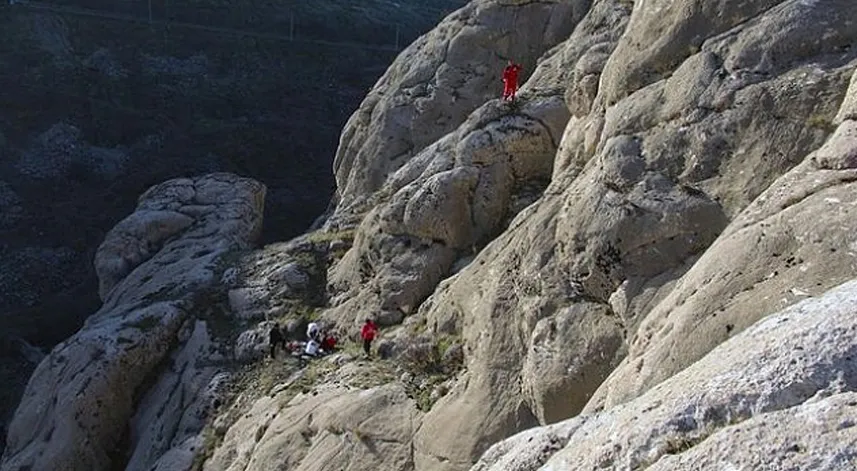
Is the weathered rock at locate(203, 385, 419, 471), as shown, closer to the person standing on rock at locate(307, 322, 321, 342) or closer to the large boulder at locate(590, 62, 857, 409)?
the person standing on rock at locate(307, 322, 321, 342)

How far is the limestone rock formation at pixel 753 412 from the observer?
291 inches

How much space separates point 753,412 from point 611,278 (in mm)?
8089

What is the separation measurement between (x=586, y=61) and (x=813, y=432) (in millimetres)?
17501

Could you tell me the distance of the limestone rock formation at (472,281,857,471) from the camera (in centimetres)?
740

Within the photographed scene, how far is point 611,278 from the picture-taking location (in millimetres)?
16141

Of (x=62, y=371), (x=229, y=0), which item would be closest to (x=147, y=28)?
(x=229, y=0)

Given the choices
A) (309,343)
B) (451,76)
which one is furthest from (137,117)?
(309,343)

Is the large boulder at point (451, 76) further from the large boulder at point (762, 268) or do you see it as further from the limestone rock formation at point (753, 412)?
the limestone rock formation at point (753, 412)

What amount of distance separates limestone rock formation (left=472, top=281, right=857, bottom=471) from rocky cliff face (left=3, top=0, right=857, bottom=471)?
0.08 feet

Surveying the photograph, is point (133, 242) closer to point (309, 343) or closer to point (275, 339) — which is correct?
point (275, 339)

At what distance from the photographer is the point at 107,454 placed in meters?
25.4

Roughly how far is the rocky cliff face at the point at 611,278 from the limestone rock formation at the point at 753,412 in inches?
1.0

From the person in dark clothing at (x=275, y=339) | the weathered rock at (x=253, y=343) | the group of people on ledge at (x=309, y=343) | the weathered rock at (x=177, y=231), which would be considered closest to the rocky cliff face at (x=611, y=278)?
the group of people on ledge at (x=309, y=343)

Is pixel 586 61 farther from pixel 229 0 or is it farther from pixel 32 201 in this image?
pixel 229 0
